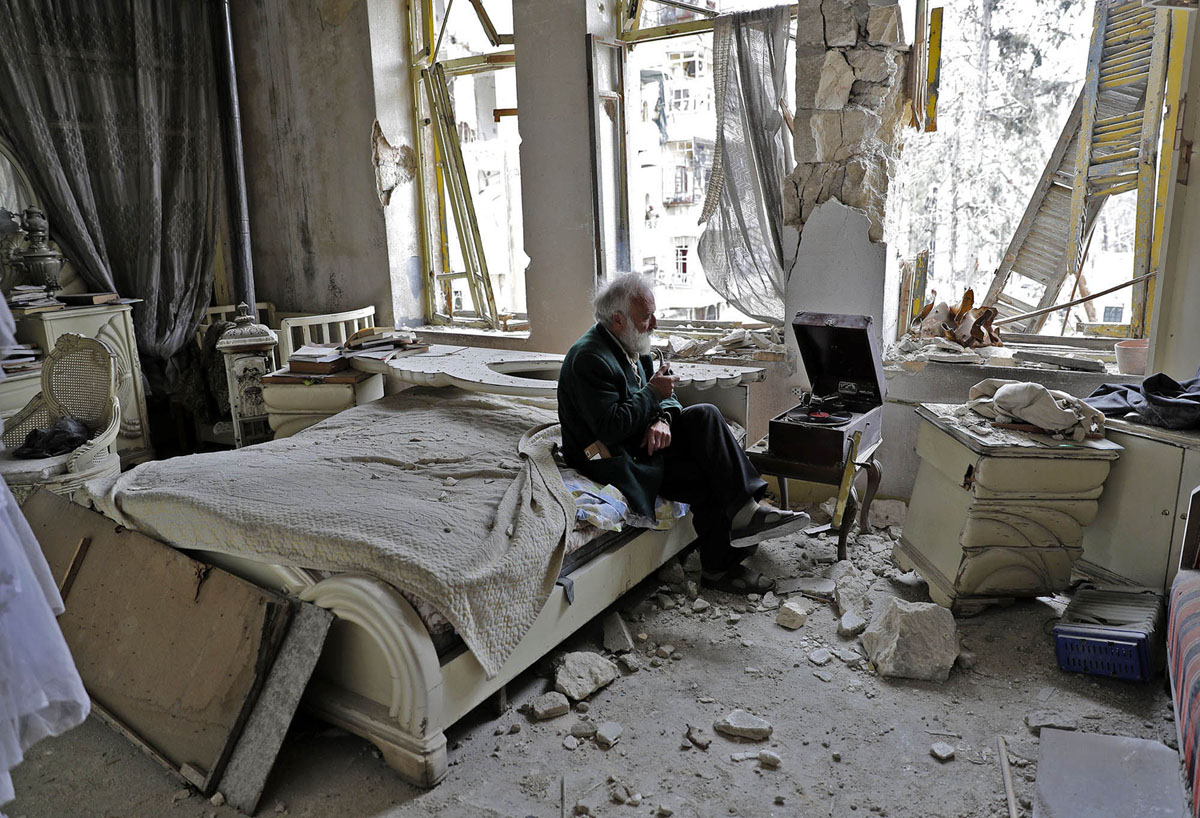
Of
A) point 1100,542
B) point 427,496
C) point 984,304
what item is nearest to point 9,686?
point 427,496

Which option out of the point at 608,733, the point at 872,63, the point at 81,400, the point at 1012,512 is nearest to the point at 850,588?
the point at 1012,512

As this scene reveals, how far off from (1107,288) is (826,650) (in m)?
2.28

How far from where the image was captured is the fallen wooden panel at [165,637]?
7.50 ft

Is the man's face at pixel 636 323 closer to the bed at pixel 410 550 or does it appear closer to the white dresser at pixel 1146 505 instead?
the bed at pixel 410 550

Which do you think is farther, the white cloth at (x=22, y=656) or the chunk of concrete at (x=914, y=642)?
the chunk of concrete at (x=914, y=642)

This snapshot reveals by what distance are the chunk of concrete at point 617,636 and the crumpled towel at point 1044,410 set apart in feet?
5.50

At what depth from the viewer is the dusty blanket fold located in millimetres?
2361

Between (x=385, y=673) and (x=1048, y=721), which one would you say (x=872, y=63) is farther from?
(x=385, y=673)

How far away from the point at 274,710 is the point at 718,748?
1.28 meters

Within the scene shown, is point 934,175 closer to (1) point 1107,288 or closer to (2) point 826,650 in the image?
(1) point 1107,288

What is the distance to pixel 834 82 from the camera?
3.95 m

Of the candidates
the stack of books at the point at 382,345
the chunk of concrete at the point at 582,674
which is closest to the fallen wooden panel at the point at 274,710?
the chunk of concrete at the point at 582,674

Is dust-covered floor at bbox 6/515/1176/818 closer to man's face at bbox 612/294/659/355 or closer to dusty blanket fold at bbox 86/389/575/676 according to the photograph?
dusty blanket fold at bbox 86/389/575/676

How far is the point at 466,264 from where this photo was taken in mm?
5812
